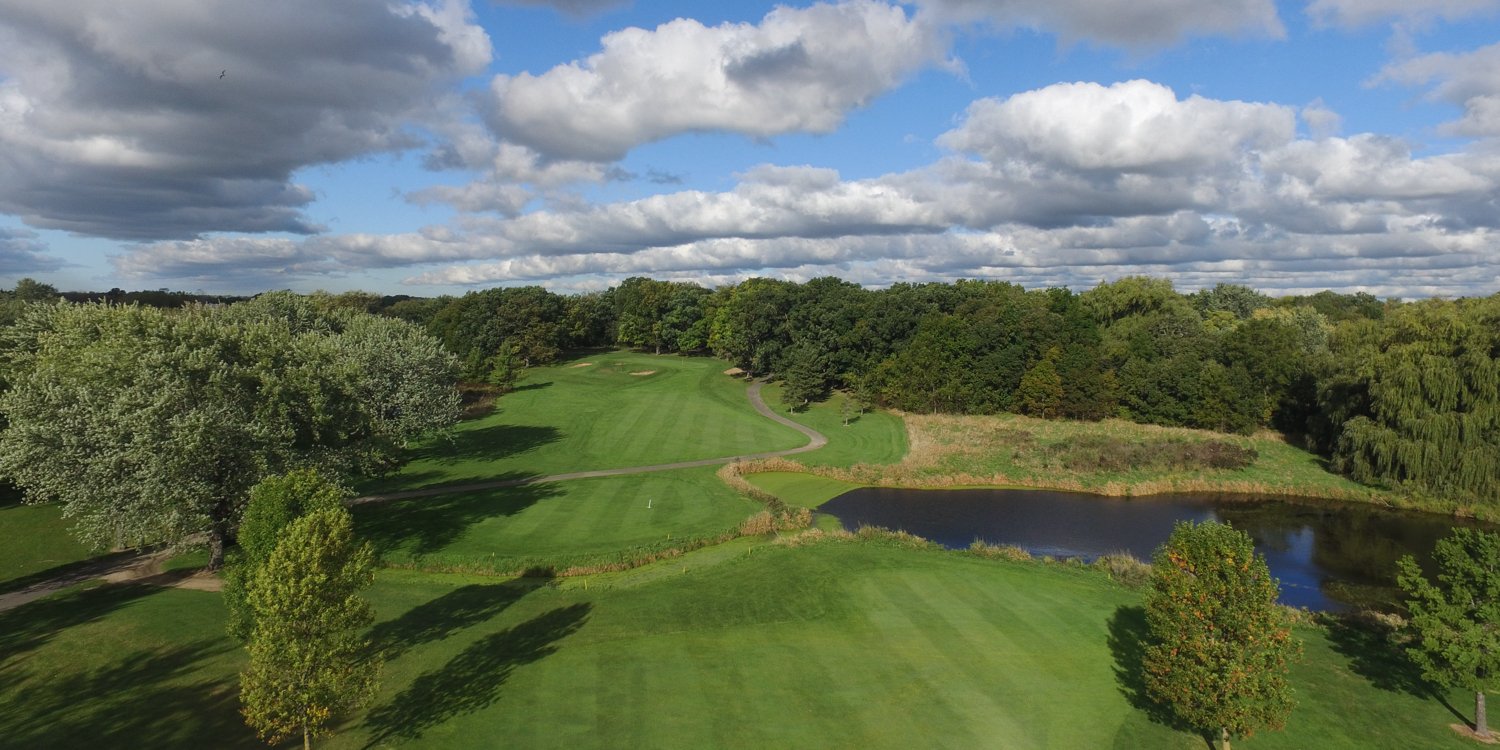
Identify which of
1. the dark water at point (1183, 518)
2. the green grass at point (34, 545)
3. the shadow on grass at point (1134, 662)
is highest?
the green grass at point (34, 545)

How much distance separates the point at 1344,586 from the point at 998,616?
1878 cm

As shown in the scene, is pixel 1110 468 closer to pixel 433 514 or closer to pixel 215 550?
pixel 433 514

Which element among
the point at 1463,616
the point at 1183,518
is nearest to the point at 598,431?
the point at 1183,518

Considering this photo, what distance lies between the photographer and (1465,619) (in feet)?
52.7

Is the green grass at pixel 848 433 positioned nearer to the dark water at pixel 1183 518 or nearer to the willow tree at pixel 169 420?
the dark water at pixel 1183 518

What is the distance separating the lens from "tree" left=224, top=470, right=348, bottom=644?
54.0ft

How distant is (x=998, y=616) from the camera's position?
23125mm

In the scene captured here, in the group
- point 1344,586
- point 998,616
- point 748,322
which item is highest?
point 748,322

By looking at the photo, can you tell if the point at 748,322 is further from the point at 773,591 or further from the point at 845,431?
the point at 773,591

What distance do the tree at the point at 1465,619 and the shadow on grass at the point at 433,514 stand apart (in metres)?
33.7

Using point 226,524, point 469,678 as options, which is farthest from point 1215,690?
point 226,524

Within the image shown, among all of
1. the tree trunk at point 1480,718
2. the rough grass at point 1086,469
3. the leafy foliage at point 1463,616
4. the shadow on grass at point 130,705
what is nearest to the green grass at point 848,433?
the rough grass at point 1086,469

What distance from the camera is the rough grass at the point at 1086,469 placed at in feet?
149

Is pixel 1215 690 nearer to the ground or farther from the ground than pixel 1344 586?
farther from the ground
